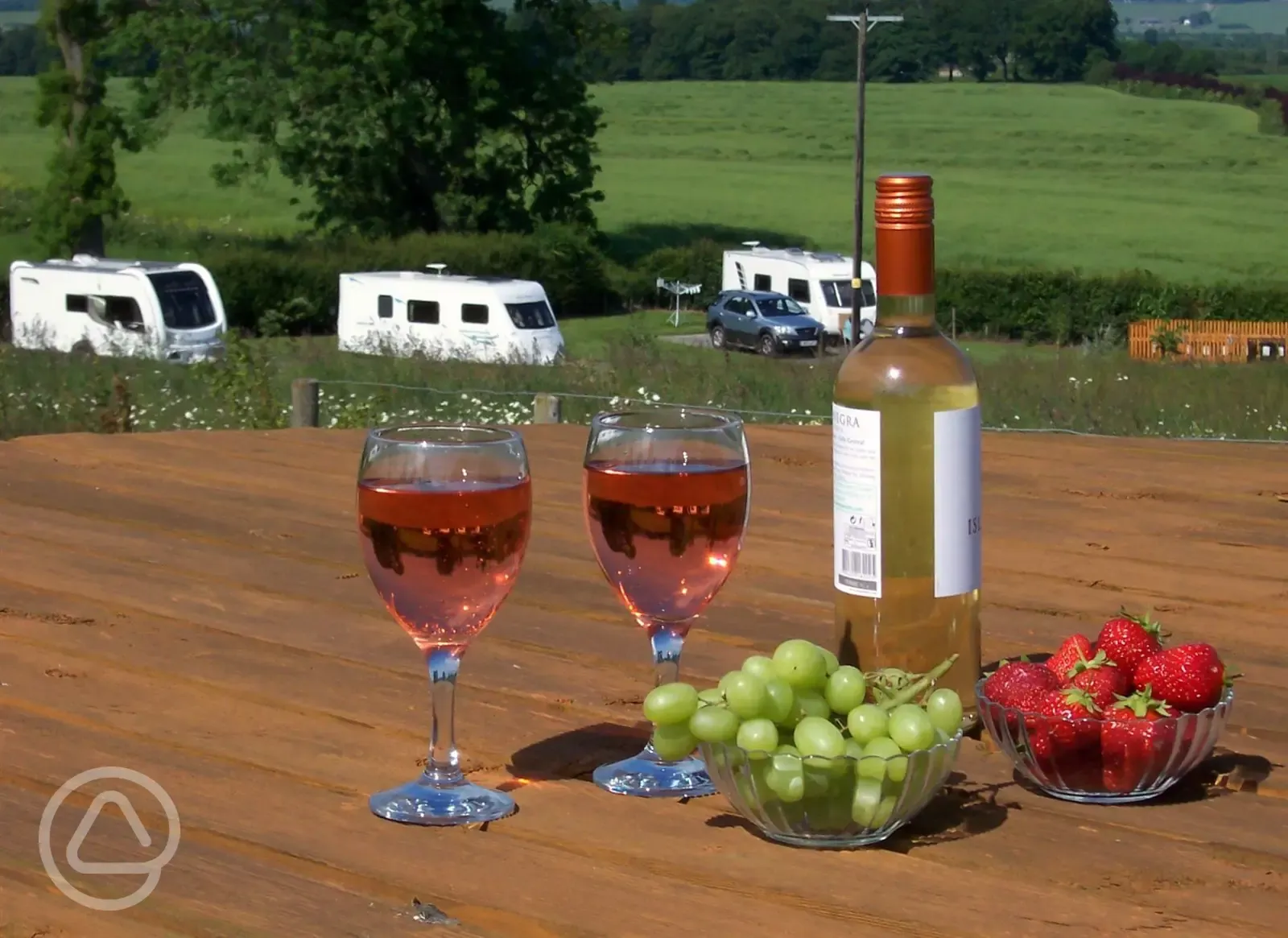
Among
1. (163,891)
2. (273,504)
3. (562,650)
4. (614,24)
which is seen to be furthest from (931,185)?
(614,24)

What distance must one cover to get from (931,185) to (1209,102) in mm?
70944

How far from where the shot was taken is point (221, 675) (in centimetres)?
161

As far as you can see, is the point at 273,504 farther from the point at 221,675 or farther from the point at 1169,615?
the point at 1169,615

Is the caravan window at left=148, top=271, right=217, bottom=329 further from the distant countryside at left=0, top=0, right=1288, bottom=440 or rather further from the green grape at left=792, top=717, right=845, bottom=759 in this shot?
the green grape at left=792, top=717, right=845, bottom=759

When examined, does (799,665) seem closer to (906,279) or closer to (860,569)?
(860,569)

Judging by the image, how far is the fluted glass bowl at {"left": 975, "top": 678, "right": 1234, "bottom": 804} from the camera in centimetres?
120

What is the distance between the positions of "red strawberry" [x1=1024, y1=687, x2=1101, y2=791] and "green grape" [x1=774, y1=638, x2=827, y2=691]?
16 cm

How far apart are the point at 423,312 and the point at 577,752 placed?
90.4 feet

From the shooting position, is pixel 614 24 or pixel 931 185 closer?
pixel 931 185

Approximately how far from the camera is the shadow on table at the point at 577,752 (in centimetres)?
134

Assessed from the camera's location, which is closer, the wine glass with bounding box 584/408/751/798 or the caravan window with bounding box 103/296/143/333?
the wine glass with bounding box 584/408/751/798

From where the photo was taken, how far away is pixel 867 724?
3.68 feet

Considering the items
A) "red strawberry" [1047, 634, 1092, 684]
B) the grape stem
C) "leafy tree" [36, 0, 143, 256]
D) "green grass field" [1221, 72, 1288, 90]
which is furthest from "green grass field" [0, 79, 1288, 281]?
the grape stem

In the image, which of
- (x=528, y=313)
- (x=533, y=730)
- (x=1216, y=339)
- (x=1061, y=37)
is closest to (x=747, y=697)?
(x=533, y=730)
